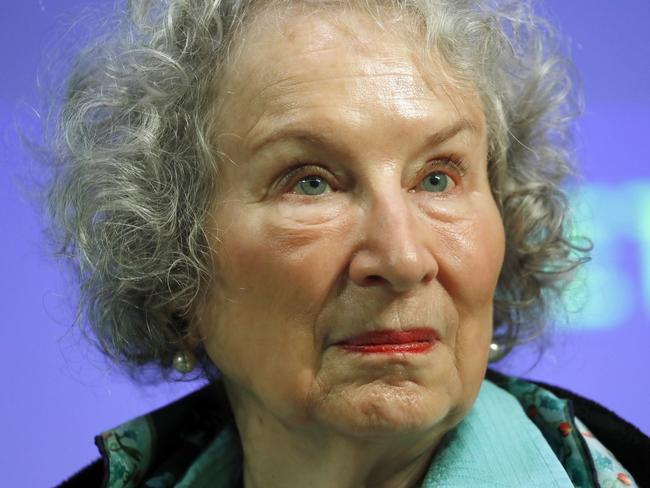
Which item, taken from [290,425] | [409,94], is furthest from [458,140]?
[290,425]

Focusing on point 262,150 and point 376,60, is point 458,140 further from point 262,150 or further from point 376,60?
point 262,150

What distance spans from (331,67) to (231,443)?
2.37ft

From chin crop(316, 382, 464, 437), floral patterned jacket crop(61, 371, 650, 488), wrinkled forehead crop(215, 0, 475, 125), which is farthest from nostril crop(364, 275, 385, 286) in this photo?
floral patterned jacket crop(61, 371, 650, 488)

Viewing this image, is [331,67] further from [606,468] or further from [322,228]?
[606,468]

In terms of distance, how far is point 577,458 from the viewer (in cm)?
153

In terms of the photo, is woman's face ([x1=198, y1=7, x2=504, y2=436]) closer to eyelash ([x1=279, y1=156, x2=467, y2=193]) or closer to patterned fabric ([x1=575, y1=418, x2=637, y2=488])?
eyelash ([x1=279, y1=156, x2=467, y2=193])

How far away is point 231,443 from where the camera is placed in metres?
1.77

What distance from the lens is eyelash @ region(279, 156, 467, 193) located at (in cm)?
140

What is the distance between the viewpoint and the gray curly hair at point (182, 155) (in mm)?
1509

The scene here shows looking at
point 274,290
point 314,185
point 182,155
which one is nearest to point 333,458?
point 274,290

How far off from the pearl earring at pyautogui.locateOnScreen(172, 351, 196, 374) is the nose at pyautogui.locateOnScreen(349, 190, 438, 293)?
46cm

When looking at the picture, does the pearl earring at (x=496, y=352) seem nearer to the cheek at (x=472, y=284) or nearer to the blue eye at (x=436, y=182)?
the cheek at (x=472, y=284)

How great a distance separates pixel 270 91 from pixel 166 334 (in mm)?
473

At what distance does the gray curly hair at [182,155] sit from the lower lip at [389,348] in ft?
0.90
